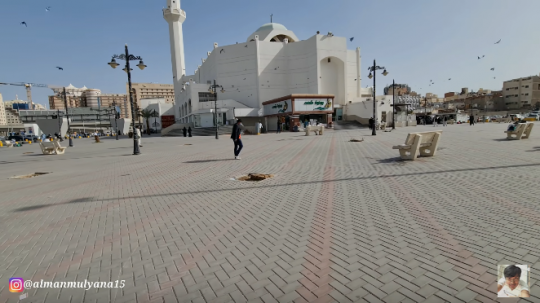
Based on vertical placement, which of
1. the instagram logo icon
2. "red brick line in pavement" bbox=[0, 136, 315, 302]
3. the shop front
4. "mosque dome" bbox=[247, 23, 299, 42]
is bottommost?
A: the instagram logo icon

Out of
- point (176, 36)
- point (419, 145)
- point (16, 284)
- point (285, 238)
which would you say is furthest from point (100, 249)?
point (176, 36)

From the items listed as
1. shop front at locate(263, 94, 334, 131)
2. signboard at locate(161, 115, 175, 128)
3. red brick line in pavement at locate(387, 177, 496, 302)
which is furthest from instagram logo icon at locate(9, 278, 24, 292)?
signboard at locate(161, 115, 175, 128)

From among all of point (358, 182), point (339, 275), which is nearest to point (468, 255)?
point (339, 275)

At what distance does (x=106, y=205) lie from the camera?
5.14 metres

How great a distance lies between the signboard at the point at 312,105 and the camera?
116 feet

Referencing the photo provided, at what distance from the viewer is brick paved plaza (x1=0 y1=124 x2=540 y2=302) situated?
7.73 feet

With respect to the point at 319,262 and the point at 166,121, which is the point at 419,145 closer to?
the point at 319,262

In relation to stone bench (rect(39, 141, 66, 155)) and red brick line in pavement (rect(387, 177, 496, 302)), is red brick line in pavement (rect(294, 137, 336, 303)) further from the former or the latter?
stone bench (rect(39, 141, 66, 155))

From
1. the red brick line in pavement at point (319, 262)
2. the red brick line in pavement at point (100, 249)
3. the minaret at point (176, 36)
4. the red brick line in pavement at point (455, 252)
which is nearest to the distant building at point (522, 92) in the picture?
the minaret at point (176, 36)

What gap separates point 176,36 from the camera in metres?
57.1

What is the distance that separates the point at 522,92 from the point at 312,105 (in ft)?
244

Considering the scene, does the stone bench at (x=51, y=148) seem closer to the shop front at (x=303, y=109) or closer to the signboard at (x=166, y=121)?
the shop front at (x=303, y=109)

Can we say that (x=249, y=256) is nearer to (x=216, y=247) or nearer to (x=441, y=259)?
(x=216, y=247)

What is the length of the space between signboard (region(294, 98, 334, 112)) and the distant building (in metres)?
69.0
